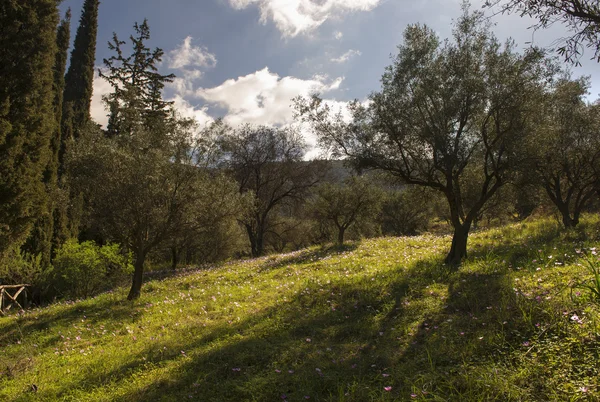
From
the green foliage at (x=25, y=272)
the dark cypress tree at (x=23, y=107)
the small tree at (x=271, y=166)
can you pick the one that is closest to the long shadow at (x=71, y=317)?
the dark cypress tree at (x=23, y=107)

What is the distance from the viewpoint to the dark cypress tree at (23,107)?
13375 millimetres

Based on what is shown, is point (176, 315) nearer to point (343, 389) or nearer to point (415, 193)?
point (343, 389)

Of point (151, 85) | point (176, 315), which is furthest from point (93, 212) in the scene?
point (151, 85)

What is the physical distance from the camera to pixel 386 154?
483 inches

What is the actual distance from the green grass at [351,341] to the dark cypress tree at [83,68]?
Result: 78.6 ft

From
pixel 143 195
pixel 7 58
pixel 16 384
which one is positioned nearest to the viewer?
pixel 16 384

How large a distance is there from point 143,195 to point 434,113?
11.3m

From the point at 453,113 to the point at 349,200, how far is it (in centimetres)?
2156

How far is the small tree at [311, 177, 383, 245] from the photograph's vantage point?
31344 millimetres

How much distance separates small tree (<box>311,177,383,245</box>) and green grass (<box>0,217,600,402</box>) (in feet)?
66.1

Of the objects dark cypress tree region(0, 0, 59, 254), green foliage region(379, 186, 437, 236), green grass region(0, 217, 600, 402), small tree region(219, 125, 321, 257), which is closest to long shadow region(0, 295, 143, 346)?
green grass region(0, 217, 600, 402)

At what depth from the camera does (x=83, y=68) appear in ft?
97.4

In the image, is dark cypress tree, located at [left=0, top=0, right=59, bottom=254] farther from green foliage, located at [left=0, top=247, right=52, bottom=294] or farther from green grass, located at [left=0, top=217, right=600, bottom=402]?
green grass, located at [left=0, top=217, right=600, bottom=402]

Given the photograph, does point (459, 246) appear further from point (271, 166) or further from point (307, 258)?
point (271, 166)
